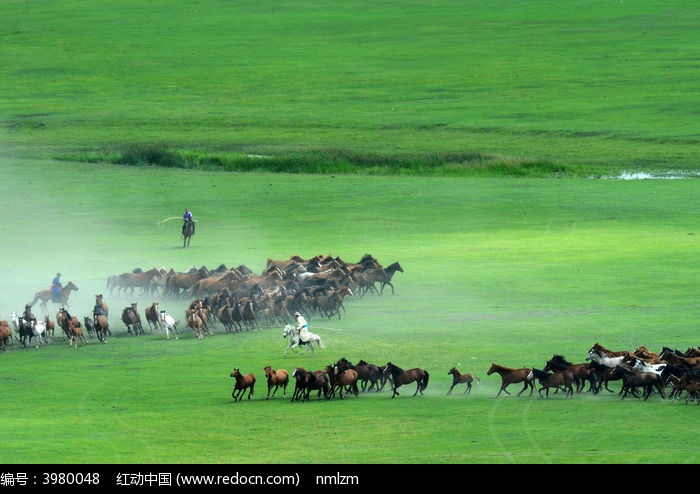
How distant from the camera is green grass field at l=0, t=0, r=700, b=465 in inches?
884

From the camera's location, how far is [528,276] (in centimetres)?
3881

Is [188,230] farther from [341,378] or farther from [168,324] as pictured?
[341,378]

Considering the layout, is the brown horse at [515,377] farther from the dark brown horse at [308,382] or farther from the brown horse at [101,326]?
the brown horse at [101,326]

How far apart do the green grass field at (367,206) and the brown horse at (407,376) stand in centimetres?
28

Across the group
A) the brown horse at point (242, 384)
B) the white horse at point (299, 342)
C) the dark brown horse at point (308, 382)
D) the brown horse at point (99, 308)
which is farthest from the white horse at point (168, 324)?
the dark brown horse at point (308, 382)

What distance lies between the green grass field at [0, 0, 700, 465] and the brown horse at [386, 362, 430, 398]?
277mm

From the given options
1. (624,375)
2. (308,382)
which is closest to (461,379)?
(308,382)

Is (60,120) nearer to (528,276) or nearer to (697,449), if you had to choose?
(528,276)

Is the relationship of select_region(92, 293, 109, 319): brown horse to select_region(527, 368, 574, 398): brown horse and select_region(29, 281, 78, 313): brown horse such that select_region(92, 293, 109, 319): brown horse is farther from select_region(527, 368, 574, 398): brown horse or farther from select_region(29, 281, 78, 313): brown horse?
select_region(527, 368, 574, 398): brown horse

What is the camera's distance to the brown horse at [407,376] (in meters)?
24.6

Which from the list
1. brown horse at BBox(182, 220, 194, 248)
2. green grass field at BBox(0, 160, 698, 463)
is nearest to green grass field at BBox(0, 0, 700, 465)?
green grass field at BBox(0, 160, 698, 463)

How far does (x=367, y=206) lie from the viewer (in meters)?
55.7

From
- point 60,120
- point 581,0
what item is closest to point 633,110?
point 60,120

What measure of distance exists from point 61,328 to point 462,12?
8995cm
